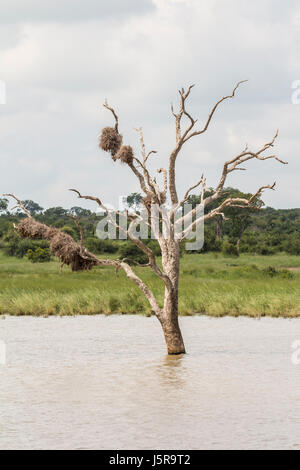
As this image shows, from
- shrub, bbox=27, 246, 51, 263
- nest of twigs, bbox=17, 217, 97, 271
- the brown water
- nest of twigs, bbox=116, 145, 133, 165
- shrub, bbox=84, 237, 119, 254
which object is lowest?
the brown water

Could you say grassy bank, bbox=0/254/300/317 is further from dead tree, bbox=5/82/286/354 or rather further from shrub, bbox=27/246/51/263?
shrub, bbox=27/246/51/263

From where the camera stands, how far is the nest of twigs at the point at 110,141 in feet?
67.5

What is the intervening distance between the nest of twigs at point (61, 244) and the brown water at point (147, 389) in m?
2.53

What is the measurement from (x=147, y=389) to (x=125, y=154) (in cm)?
607

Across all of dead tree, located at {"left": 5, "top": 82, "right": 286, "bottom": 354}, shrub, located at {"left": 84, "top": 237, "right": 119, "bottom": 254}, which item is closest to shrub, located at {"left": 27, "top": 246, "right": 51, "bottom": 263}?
shrub, located at {"left": 84, "top": 237, "right": 119, "bottom": 254}

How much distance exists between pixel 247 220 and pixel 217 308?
2025 inches

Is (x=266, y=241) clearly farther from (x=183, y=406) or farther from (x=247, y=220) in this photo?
(x=183, y=406)

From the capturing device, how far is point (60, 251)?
19797 millimetres

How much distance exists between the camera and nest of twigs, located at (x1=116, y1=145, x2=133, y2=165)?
66.0 ft

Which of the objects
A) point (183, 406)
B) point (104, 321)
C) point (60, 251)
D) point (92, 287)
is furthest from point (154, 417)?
point (92, 287)

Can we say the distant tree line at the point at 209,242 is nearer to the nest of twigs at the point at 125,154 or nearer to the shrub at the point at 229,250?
the shrub at the point at 229,250

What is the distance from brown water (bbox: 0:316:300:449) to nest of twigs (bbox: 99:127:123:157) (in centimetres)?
528

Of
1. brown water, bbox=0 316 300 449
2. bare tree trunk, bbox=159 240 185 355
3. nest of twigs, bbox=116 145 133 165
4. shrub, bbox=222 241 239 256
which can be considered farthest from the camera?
shrub, bbox=222 241 239 256

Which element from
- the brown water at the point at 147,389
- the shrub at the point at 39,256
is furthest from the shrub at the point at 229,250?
the brown water at the point at 147,389
